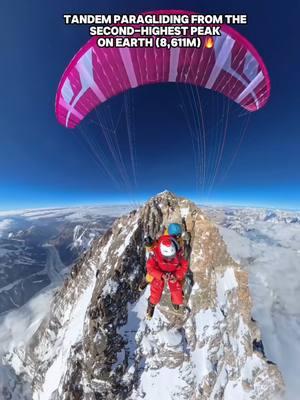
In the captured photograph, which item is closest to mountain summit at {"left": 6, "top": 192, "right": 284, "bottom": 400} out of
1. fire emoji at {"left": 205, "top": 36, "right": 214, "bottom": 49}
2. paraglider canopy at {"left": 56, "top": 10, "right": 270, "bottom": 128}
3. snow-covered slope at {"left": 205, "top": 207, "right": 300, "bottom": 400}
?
paraglider canopy at {"left": 56, "top": 10, "right": 270, "bottom": 128}

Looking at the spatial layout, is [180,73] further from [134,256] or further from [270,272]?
[270,272]

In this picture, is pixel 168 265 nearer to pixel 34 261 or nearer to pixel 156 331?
pixel 156 331

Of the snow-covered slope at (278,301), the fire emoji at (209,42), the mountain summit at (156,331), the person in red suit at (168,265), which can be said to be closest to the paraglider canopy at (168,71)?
the fire emoji at (209,42)

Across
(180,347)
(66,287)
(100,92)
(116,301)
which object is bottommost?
(180,347)

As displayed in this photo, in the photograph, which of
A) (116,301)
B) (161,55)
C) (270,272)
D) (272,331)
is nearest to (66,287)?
(116,301)

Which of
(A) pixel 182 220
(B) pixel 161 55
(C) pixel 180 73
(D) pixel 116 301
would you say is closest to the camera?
(B) pixel 161 55

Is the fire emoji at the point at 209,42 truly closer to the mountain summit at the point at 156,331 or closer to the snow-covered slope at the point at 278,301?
the mountain summit at the point at 156,331
